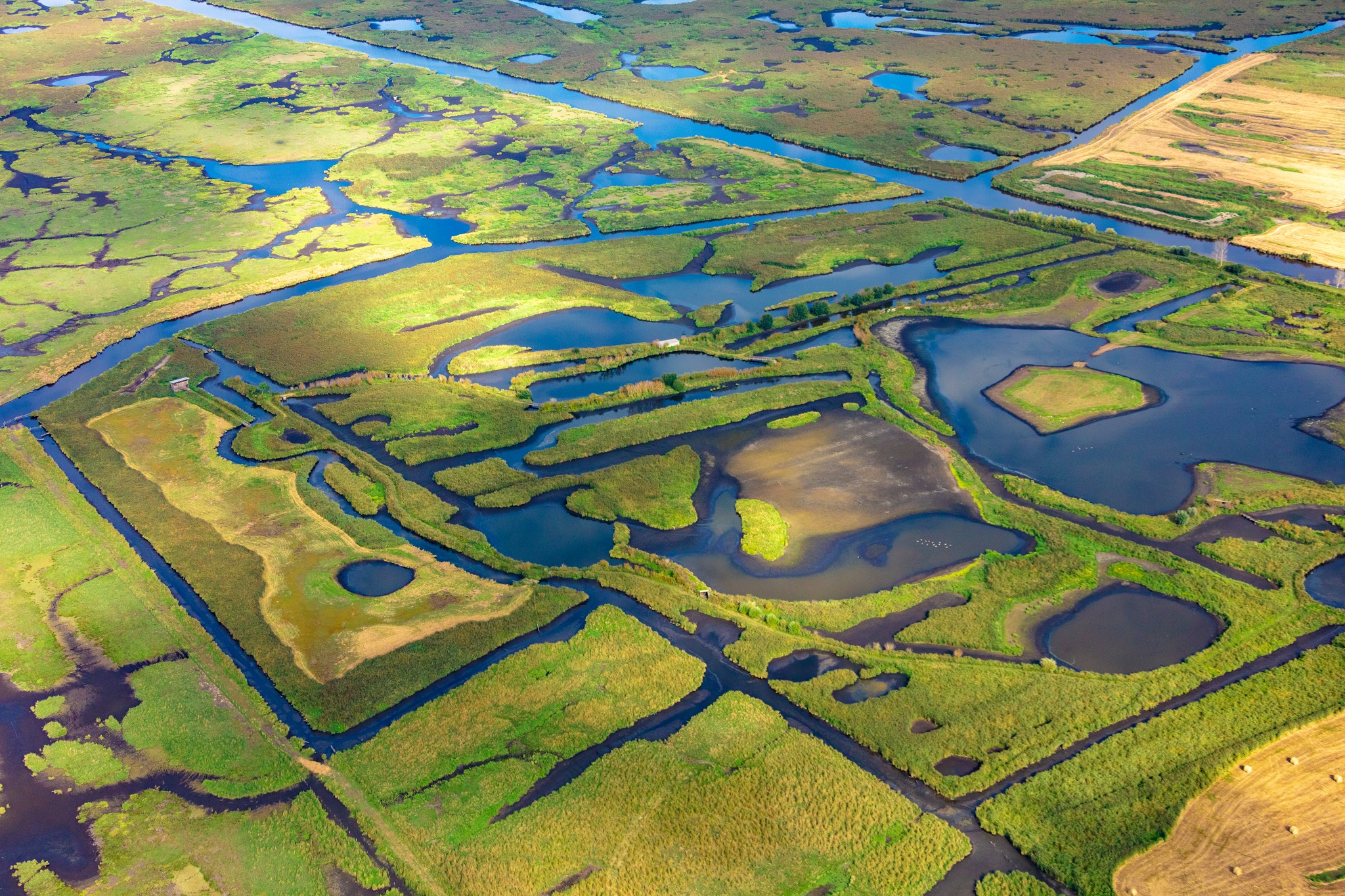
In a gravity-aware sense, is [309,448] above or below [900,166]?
below

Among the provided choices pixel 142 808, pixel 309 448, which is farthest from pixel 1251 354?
pixel 142 808

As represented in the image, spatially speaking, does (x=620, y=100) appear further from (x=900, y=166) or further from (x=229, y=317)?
(x=229, y=317)

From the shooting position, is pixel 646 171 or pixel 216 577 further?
pixel 646 171

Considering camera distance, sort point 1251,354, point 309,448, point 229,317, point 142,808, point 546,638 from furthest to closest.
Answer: point 229,317, point 1251,354, point 309,448, point 546,638, point 142,808

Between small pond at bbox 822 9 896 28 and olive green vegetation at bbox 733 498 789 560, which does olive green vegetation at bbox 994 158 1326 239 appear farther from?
small pond at bbox 822 9 896 28

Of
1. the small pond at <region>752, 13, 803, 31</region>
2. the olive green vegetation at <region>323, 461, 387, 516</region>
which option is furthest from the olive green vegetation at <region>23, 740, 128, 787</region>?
the small pond at <region>752, 13, 803, 31</region>

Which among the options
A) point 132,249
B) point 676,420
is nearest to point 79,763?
point 676,420

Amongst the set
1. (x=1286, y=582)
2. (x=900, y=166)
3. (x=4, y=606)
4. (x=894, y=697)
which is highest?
(x=900, y=166)
